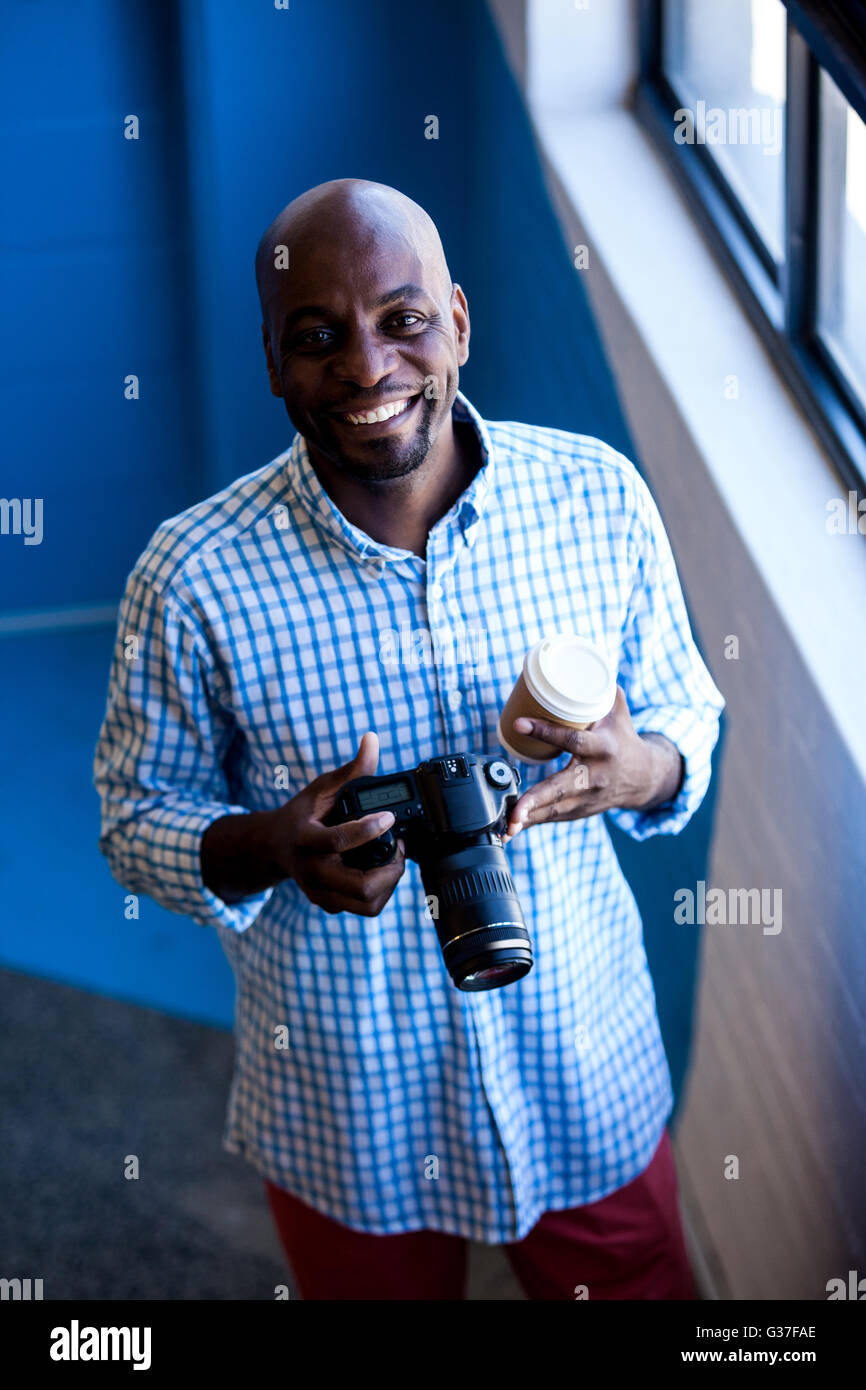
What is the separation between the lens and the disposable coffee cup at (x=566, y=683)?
1.14 meters

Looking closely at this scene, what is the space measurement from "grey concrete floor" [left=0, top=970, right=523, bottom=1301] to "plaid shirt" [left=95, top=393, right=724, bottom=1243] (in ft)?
2.41

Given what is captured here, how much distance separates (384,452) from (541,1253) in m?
0.86

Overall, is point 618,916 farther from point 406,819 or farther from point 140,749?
point 140,749

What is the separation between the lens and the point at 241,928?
1328mm

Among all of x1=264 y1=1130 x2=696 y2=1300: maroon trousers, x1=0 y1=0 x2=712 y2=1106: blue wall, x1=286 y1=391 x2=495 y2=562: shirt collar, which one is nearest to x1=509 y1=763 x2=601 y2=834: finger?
x1=286 y1=391 x2=495 y2=562: shirt collar

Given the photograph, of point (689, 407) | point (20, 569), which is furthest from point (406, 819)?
point (20, 569)

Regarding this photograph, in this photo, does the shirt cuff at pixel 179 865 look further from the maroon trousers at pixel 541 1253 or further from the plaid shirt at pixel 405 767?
the maroon trousers at pixel 541 1253

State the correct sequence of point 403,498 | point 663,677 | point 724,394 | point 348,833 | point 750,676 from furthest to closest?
point 724,394, point 750,676, point 663,677, point 403,498, point 348,833

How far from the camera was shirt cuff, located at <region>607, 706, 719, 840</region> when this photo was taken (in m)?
1.33

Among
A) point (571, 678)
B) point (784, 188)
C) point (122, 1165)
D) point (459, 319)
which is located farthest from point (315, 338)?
point (122, 1165)

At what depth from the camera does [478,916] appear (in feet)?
3.65

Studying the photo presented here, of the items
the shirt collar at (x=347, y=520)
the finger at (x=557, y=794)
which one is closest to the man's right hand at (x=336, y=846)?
the finger at (x=557, y=794)

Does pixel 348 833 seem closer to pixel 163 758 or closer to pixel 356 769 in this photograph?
pixel 356 769

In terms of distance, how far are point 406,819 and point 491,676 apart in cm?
21
